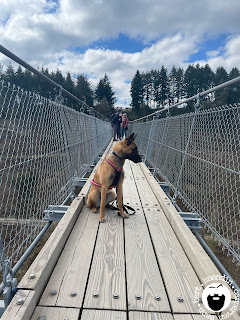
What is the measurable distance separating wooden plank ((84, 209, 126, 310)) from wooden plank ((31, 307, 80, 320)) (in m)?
0.09

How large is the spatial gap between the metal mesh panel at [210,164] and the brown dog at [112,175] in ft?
3.24

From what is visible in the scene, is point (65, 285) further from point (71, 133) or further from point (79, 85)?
point (79, 85)

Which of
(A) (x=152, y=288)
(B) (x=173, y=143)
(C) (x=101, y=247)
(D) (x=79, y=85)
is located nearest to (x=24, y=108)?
(C) (x=101, y=247)

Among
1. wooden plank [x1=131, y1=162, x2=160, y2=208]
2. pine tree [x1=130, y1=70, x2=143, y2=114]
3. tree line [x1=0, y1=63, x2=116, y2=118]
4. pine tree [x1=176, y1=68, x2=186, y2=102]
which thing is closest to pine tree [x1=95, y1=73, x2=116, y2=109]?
tree line [x1=0, y1=63, x2=116, y2=118]

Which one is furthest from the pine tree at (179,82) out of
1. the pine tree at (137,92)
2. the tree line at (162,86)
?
the pine tree at (137,92)

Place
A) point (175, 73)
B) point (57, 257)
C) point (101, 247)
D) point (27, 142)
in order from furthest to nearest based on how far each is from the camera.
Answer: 1. point (175, 73)
2. point (27, 142)
3. point (101, 247)
4. point (57, 257)

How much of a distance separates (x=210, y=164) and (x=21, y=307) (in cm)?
243

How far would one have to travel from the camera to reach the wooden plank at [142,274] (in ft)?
4.46

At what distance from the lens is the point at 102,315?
127cm

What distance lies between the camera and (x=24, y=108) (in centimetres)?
205

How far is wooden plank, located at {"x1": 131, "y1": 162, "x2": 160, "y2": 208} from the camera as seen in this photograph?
3.22 meters

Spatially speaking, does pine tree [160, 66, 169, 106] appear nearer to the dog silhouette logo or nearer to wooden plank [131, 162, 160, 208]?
wooden plank [131, 162, 160, 208]

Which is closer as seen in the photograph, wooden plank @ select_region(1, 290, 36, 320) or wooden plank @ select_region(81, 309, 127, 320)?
wooden plank @ select_region(1, 290, 36, 320)

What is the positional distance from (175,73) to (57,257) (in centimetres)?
7160
